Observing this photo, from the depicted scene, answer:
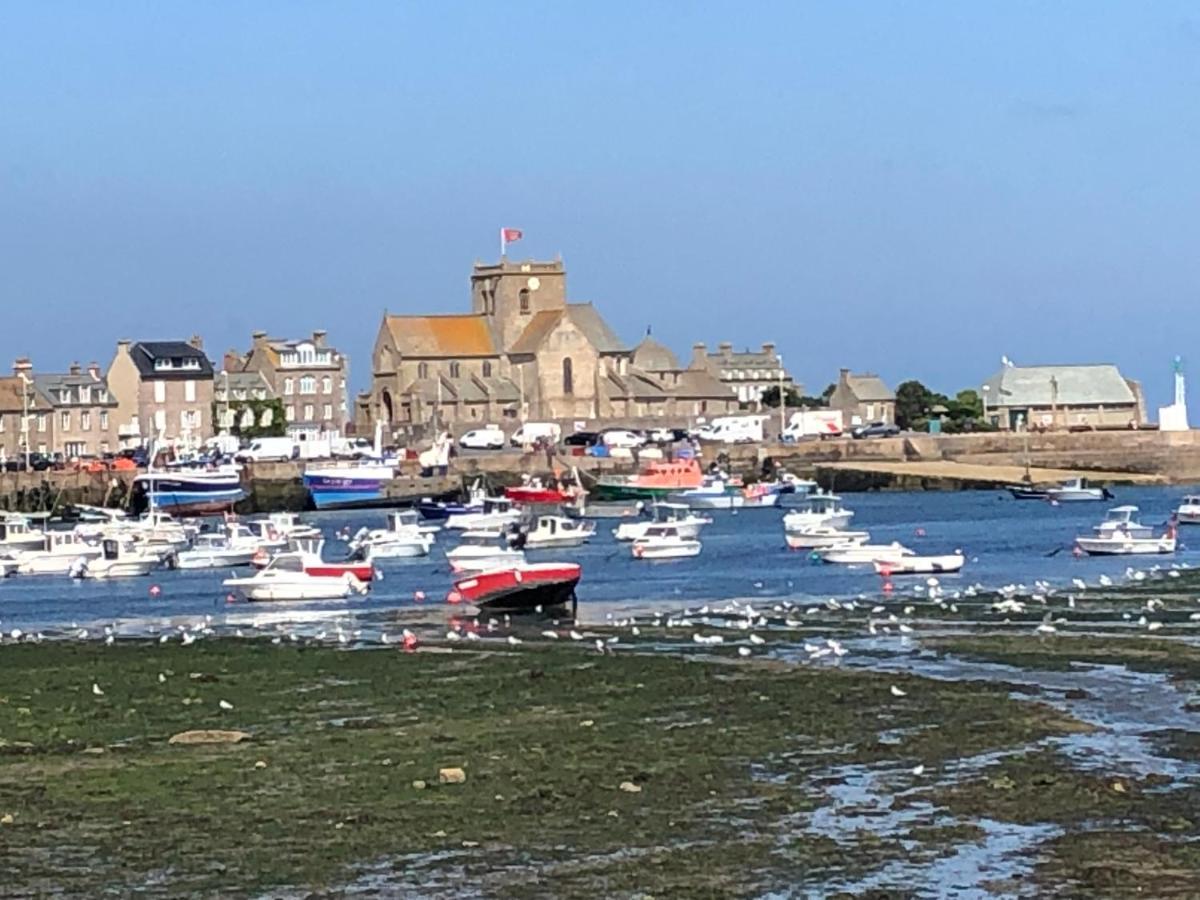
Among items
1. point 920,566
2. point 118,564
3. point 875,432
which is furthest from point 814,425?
point 920,566

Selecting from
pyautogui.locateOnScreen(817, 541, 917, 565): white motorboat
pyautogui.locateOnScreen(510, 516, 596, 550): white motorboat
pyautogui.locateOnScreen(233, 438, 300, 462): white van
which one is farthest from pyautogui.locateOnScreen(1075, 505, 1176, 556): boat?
pyautogui.locateOnScreen(233, 438, 300, 462): white van

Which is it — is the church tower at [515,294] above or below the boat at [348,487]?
above

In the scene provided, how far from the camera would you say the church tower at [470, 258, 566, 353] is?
152 metres

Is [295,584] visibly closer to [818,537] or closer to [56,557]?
[56,557]

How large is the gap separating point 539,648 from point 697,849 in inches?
716

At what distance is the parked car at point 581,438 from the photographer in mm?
130500

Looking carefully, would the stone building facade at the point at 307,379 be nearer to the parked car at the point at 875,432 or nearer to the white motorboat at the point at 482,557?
the parked car at the point at 875,432

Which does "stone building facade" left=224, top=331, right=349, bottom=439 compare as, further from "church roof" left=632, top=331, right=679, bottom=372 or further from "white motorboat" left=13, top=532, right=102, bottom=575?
"white motorboat" left=13, top=532, right=102, bottom=575

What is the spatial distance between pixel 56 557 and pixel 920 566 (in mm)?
26934

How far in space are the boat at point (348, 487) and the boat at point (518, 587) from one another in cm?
6606

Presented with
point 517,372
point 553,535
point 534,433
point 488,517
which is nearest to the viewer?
point 553,535

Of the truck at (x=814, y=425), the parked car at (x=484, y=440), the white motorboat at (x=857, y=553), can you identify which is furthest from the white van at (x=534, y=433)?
the white motorboat at (x=857, y=553)

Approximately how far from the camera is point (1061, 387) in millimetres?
152875

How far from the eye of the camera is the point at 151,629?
4400 centimetres
